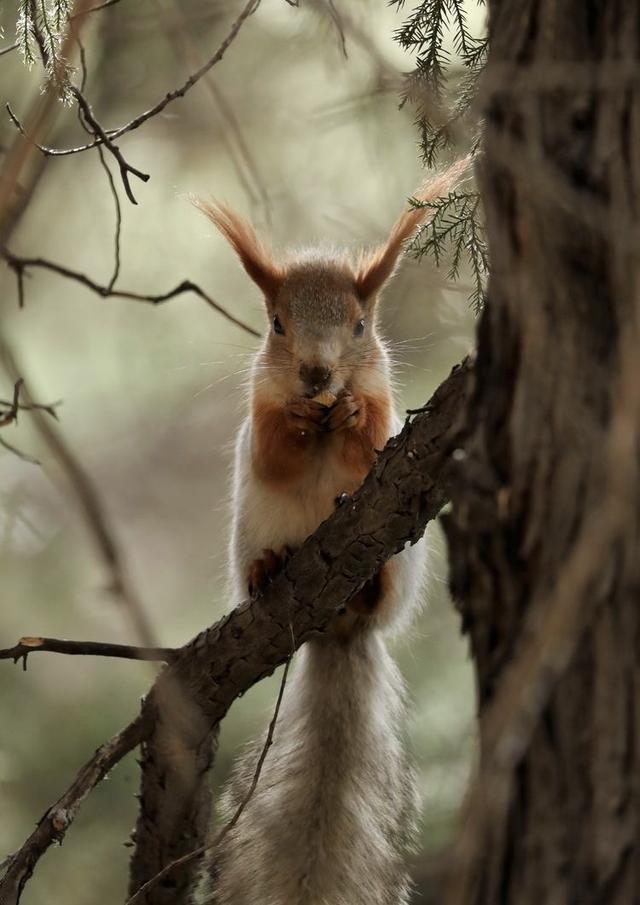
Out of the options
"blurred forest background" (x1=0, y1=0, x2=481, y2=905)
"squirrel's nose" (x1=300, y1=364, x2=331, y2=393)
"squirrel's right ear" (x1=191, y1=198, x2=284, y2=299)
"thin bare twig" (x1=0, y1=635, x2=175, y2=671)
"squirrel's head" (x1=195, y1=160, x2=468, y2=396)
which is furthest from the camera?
"blurred forest background" (x1=0, y1=0, x2=481, y2=905)

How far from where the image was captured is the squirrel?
8.23 ft

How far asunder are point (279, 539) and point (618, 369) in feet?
5.40

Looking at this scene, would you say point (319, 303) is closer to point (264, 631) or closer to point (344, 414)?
point (344, 414)

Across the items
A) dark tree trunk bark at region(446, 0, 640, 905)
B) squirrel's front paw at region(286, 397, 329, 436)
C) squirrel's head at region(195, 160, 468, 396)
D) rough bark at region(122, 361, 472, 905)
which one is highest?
squirrel's head at region(195, 160, 468, 396)

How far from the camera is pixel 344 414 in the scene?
2.63 metres

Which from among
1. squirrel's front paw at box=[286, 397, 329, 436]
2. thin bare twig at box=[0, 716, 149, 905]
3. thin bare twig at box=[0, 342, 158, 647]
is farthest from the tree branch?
thin bare twig at box=[0, 342, 158, 647]

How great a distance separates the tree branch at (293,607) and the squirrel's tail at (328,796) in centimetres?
19

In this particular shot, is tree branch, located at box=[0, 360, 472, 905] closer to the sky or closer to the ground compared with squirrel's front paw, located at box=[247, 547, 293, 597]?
closer to the ground

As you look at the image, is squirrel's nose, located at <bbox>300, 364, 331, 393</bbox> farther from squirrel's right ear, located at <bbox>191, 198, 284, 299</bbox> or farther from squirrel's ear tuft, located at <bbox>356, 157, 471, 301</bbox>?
squirrel's right ear, located at <bbox>191, 198, 284, 299</bbox>

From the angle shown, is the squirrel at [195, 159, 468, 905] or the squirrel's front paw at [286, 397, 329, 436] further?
the squirrel's front paw at [286, 397, 329, 436]

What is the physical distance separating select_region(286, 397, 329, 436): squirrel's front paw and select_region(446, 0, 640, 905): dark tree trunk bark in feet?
4.43

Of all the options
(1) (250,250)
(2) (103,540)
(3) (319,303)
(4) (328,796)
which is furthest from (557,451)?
(1) (250,250)

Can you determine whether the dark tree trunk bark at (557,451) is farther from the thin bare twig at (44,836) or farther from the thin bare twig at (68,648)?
the thin bare twig at (44,836)

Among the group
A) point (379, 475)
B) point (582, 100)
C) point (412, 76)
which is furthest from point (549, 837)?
point (412, 76)
